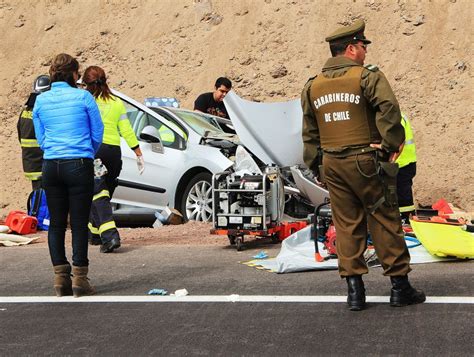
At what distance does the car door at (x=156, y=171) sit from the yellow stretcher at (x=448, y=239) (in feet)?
16.0

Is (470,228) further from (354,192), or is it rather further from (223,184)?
(223,184)

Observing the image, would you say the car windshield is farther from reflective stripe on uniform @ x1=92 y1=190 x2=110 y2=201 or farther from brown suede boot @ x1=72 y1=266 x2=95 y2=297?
brown suede boot @ x1=72 y1=266 x2=95 y2=297

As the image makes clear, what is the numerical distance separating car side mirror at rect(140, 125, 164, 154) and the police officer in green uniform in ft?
19.8

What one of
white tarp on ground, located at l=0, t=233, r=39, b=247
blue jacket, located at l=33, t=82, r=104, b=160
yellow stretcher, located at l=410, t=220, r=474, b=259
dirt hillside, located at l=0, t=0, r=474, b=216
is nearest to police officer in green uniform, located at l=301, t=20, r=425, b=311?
yellow stretcher, located at l=410, t=220, r=474, b=259

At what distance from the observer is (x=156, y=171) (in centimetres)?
1296

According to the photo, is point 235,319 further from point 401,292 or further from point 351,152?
point 351,152

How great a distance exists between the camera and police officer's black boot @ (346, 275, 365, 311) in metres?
6.76

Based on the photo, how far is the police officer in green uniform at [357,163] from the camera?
21.7 ft

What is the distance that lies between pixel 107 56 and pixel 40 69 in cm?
223

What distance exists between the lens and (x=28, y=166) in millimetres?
13172

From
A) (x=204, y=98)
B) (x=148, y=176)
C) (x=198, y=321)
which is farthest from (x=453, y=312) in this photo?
(x=204, y=98)

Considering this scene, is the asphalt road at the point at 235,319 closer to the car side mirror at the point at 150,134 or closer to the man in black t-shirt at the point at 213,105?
the car side mirror at the point at 150,134

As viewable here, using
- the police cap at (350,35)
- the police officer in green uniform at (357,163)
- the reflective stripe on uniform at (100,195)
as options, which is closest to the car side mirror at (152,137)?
the reflective stripe on uniform at (100,195)

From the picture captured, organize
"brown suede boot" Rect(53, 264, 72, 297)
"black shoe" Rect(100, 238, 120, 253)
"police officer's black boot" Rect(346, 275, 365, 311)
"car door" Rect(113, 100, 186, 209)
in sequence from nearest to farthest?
"police officer's black boot" Rect(346, 275, 365, 311) → "brown suede boot" Rect(53, 264, 72, 297) → "black shoe" Rect(100, 238, 120, 253) → "car door" Rect(113, 100, 186, 209)
